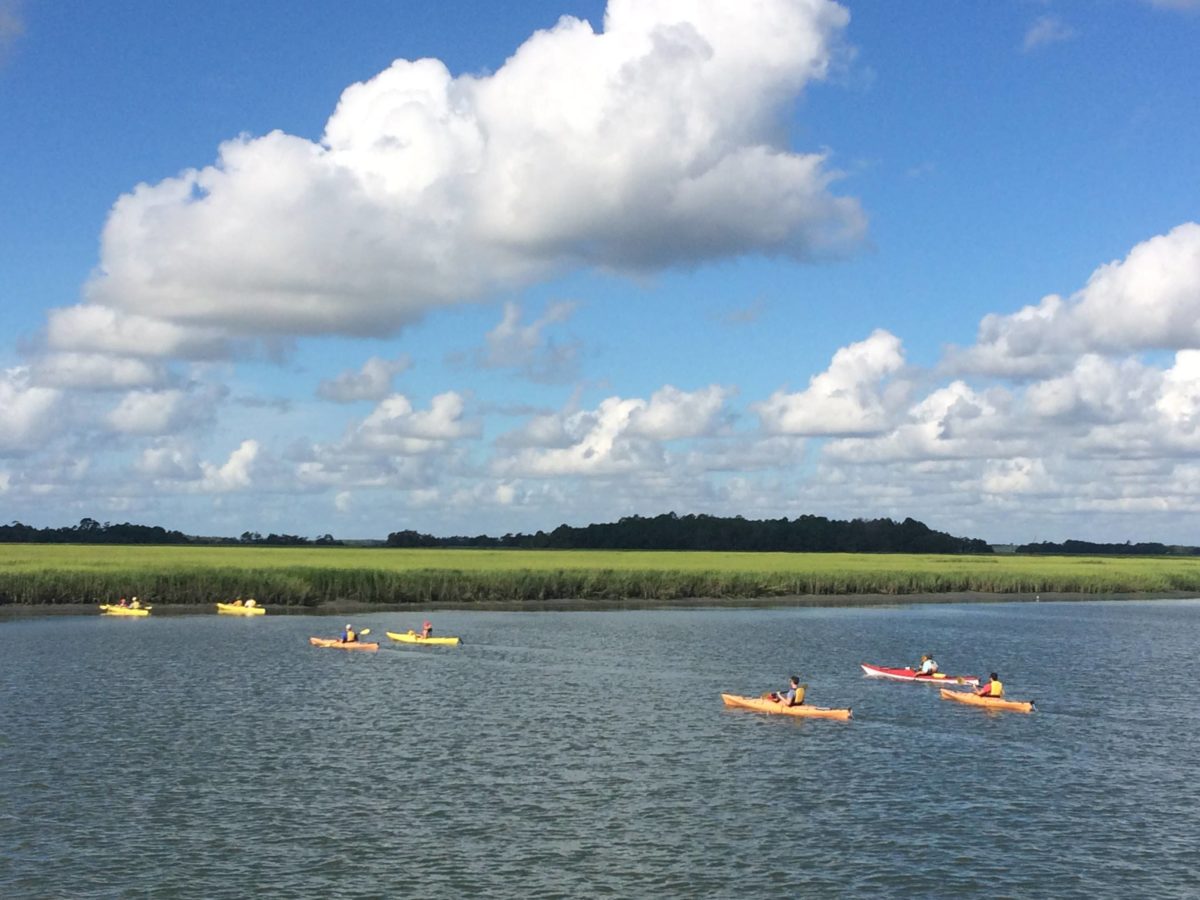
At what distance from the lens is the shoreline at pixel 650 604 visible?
274ft

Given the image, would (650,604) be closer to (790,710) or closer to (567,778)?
(790,710)

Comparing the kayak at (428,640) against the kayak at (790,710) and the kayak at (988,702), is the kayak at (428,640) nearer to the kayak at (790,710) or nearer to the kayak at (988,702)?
the kayak at (790,710)

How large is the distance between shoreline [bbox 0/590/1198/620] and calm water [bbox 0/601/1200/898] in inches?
795

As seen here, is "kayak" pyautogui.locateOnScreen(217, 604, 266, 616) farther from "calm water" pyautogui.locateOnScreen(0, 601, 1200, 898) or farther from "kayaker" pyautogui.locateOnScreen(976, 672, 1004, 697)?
"kayaker" pyautogui.locateOnScreen(976, 672, 1004, 697)

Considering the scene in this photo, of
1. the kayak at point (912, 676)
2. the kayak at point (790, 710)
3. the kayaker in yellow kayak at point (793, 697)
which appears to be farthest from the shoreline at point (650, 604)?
the kayaker in yellow kayak at point (793, 697)

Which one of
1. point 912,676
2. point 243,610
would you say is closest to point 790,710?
point 912,676

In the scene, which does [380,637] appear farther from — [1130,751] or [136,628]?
[1130,751]

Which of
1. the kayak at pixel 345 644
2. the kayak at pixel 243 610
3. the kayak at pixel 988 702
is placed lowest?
the kayak at pixel 988 702

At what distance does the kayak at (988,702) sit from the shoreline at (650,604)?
1934 inches

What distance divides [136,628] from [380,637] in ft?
49.4

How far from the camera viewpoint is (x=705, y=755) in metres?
37.3

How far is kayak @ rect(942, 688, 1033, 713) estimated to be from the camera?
154ft

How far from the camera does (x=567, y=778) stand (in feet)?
110

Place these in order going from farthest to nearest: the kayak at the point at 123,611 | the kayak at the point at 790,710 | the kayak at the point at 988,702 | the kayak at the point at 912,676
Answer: the kayak at the point at 123,611 → the kayak at the point at 912,676 → the kayak at the point at 988,702 → the kayak at the point at 790,710
